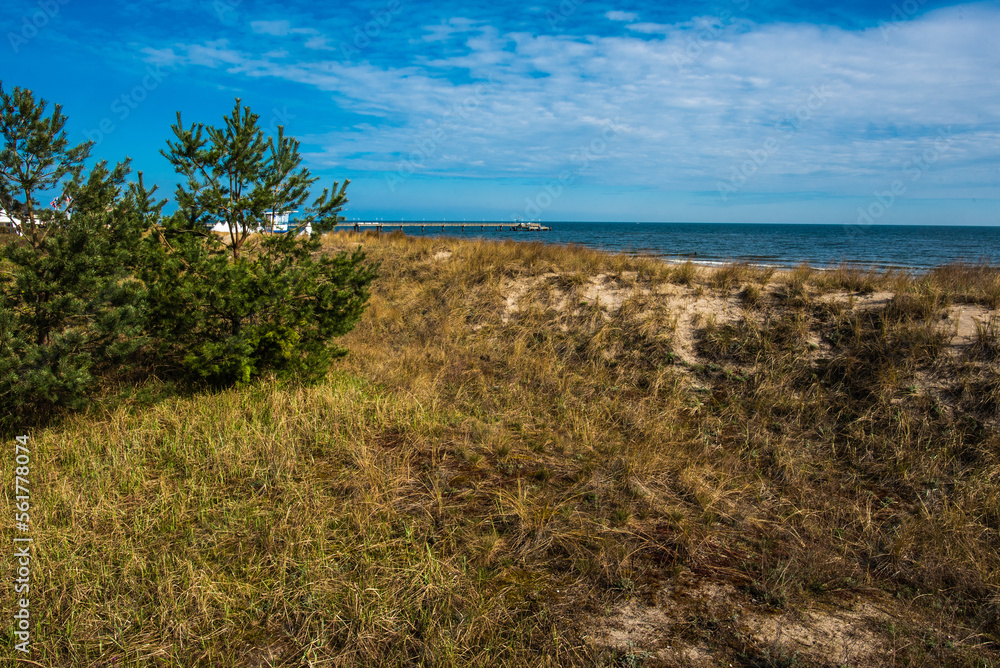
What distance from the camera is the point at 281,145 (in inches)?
262

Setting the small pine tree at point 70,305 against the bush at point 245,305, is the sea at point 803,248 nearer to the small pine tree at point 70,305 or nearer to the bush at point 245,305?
the bush at point 245,305

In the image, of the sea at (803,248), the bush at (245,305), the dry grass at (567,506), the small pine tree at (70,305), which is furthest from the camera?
the sea at (803,248)

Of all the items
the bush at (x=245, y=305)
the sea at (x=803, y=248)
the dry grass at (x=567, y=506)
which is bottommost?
the dry grass at (x=567, y=506)

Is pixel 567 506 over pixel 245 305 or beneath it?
beneath

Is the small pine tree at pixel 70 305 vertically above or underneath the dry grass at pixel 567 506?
above

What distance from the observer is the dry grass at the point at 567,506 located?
3127mm

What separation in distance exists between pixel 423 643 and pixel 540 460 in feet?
8.69

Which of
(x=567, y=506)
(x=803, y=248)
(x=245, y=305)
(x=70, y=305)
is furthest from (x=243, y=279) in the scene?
(x=803, y=248)

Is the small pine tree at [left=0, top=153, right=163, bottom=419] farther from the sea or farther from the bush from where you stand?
the sea

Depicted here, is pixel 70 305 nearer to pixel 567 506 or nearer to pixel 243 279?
pixel 243 279

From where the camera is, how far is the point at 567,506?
178 inches

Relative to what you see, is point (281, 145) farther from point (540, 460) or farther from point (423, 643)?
point (423, 643)

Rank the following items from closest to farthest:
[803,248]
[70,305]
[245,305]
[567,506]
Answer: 1. [567,506]
2. [70,305]
3. [245,305]
4. [803,248]

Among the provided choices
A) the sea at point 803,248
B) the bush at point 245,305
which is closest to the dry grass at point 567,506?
the bush at point 245,305
